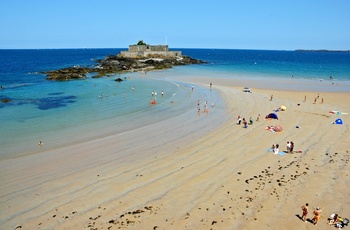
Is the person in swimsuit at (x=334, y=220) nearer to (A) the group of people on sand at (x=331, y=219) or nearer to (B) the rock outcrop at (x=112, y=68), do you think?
(A) the group of people on sand at (x=331, y=219)

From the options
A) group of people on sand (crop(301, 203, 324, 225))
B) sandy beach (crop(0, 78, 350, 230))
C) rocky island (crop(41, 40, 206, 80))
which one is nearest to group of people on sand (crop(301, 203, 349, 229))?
group of people on sand (crop(301, 203, 324, 225))

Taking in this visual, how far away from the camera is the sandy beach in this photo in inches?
466

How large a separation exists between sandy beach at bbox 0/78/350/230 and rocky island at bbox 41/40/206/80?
146 feet

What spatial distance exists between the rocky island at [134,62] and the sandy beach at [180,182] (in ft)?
146

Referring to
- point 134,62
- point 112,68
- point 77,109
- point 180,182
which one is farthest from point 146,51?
point 180,182

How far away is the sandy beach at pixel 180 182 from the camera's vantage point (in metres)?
11.8

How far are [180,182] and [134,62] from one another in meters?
74.5

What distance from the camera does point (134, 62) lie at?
8619 centimetres

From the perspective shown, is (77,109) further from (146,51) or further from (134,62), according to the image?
(146,51)

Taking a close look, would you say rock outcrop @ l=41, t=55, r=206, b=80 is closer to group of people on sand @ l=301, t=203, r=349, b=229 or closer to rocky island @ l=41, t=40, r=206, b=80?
rocky island @ l=41, t=40, r=206, b=80

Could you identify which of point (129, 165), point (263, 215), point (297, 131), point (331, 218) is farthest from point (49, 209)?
point (297, 131)

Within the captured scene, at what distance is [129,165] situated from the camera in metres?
17.0

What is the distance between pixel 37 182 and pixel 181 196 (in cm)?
708

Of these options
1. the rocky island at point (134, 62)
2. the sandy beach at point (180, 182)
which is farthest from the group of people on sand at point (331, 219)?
the rocky island at point (134, 62)
